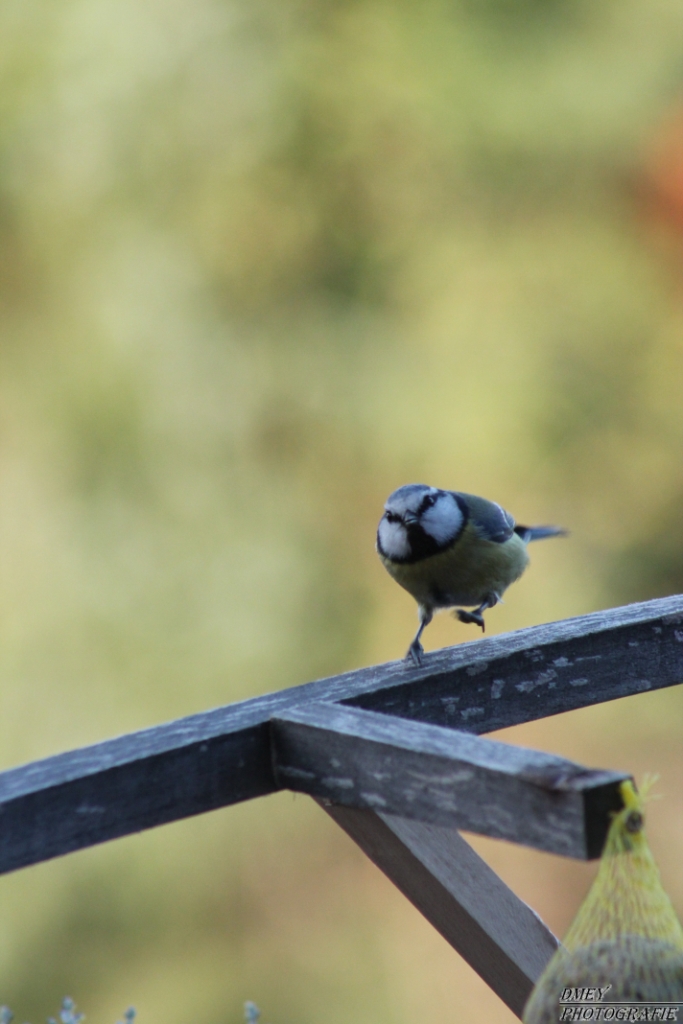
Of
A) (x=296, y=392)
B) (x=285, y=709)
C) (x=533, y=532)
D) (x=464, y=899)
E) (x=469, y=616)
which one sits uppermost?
(x=296, y=392)

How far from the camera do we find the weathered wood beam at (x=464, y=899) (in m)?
1.17

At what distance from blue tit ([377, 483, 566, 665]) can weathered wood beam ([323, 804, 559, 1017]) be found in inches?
31.1

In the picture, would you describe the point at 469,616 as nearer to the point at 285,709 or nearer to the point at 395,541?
the point at 395,541

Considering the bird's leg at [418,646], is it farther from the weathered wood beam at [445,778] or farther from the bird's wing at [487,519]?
the weathered wood beam at [445,778]

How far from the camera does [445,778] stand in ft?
3.11

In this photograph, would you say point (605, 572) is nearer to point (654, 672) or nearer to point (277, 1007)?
point (277, 1007)

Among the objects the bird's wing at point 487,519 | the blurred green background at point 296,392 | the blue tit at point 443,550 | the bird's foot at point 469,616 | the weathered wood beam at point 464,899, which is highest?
the blurred green background at point 296,392

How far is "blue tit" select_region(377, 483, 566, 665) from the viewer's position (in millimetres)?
2021

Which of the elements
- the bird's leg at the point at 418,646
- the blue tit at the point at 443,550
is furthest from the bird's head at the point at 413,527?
the bird's leg at the point at 418,646

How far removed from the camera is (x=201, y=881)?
470cm

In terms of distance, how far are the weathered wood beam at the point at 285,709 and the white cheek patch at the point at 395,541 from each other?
0.55 metres

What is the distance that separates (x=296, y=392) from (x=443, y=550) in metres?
2.98

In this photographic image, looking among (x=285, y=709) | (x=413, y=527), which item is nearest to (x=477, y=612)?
(x=413, y=527)

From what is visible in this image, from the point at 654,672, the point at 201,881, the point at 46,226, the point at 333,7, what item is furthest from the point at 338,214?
the point at 654,672
